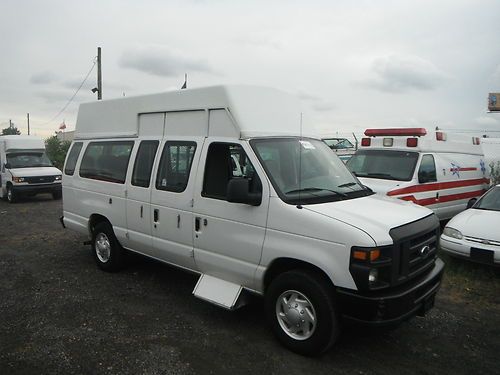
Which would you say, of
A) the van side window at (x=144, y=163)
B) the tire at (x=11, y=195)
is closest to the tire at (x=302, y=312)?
the van side window at (x=144, y=163)

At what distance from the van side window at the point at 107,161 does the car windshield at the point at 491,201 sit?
6093 millimetres

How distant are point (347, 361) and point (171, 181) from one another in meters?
2.83

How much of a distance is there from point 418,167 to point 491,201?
1479 mm

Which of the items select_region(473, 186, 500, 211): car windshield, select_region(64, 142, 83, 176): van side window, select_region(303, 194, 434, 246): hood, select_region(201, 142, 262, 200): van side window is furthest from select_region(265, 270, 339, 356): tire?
select_region(473, 186, 500, 211): car windshield

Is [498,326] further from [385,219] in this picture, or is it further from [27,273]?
[27,273]

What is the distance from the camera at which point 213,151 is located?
4723 mm

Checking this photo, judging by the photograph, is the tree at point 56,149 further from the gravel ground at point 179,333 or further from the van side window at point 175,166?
the van side window at point 175,166

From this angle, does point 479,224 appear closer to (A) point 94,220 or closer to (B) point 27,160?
(A) point 94,220

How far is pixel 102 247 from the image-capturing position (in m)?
6.46

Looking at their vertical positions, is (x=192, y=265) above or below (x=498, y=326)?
above

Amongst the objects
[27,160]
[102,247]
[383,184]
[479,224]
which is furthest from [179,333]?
[27,160]

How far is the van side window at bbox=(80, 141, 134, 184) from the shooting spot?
19.5 ft

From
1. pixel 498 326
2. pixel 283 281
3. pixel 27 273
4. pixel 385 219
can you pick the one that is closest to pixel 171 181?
pixel 283 281

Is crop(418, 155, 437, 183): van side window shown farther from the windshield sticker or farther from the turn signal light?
the turn signal light
